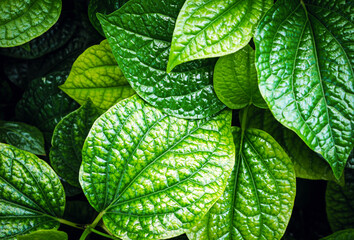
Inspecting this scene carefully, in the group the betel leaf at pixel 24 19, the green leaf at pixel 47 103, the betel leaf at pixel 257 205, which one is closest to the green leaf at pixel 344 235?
the betel leaf at pixel 257 205

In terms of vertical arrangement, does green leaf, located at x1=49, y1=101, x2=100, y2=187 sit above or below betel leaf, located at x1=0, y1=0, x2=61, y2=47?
below

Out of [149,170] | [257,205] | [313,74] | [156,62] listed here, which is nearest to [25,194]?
[149,170]

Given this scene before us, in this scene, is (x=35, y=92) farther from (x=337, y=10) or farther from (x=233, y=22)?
(x=337, y=10)

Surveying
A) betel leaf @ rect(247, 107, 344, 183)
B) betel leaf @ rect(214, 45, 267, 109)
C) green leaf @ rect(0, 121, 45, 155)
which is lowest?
green leaf @ rect(0, 121, 45, 155)

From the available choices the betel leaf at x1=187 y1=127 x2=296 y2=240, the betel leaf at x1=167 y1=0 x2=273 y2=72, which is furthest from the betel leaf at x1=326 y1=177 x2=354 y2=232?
the betel leaf at x1=167 y1=0 x2=273 y2=72

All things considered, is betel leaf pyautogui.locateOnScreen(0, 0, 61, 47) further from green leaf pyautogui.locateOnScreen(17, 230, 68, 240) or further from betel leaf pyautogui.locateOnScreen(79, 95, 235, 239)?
green leaf pyautogui.locateOnScreen(17, 230, 68, 240)

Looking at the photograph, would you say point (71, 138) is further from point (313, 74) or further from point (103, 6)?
point (313, 74)

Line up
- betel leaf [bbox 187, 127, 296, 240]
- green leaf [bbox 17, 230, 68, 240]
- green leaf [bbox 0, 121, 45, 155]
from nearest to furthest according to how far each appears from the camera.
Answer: green leaf [bbox 17, 230, 68, 240]
betel leaf [bbox 187, 127, 296, 240]
green leaf [bbox 0, 121, 45, 155]
